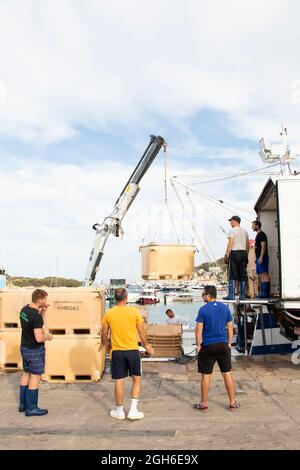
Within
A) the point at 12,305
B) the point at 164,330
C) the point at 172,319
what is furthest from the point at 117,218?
the point at 12,305

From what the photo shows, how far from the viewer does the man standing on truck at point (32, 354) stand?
6.58 meters

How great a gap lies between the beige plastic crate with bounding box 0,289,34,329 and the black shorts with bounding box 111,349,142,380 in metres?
3.84

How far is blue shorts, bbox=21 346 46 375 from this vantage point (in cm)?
663

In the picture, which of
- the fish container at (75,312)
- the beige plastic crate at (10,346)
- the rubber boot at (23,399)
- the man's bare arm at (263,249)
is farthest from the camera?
the man's bare arm at (263,249)

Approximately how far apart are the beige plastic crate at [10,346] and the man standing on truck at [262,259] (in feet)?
18.3

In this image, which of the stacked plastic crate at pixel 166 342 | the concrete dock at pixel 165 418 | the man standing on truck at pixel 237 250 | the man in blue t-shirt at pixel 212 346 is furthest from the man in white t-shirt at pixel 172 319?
the man in blue t-shirt at pixel 212 346

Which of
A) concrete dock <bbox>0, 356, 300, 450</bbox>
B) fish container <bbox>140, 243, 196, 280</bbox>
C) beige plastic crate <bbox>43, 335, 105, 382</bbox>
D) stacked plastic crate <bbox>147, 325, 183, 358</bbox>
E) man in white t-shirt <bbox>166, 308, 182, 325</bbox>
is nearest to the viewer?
concrete dock <bbox>0, 356, 300, 450</bbox>

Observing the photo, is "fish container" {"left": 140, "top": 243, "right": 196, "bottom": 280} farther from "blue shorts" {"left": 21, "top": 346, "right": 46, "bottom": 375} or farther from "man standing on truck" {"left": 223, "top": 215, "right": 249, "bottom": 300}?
"blue shorts" {"left": 21, "top": 346, "right": 46, "bottom": 375}

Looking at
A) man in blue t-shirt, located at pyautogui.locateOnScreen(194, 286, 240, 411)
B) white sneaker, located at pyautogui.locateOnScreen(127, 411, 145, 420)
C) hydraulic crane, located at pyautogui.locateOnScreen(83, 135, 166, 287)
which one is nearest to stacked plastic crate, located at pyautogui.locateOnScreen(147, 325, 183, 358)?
man in blue t-shirt, located at pyautogui.locateOnScreen(194, 286, 240, 411)

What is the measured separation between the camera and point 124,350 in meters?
6.41

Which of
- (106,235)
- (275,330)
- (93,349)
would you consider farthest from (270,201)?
(106,235)

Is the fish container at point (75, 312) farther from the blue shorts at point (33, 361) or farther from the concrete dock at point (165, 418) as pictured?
the blue shorts at point (33, 361)
